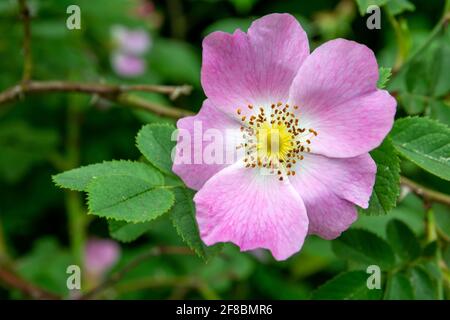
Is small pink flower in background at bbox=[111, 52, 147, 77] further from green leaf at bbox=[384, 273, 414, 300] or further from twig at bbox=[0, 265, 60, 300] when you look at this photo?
green leaf at bbox=[384, 273, 414, 300]

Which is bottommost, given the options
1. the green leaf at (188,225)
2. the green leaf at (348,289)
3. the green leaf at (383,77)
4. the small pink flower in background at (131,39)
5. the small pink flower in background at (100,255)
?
the small pink flower in background at (100,255)

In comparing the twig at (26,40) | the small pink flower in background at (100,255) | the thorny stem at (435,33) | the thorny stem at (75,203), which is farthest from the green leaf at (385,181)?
the small pink flower in background at (100,255)

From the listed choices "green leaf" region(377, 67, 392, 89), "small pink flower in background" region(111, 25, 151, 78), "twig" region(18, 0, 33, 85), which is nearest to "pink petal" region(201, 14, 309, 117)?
"green leaf" region(377, 67, 392, 89)

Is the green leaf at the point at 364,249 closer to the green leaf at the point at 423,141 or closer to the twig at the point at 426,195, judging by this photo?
the twig at the point at 426,195

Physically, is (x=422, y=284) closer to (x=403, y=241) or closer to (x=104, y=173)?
(x=403, y=241)

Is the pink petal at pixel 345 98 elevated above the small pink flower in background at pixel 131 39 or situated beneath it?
elevated above

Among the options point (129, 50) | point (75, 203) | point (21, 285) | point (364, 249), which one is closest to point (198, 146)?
point (364, 249)

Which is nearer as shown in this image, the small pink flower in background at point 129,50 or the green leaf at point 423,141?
the green leaf at point 423,141
